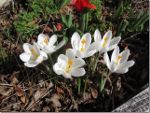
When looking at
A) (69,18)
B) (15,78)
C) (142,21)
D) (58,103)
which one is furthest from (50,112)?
(142,21)

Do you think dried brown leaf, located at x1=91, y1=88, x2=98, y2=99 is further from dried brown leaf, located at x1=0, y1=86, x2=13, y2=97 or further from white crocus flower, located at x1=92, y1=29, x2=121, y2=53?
dried brown leaf, located at x1=0, y1=86, x2=13, y2=97

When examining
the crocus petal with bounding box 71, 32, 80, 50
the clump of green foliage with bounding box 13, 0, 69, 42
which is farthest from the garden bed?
the crocus petal with bounding box 71, 32, 80, 50

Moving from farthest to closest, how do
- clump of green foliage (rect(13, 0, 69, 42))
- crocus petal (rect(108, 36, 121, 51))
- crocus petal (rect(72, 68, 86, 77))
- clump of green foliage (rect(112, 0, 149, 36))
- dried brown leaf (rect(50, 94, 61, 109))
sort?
clump of green foliage (rect(13, 0, 69, 42)), clump of green foliage (rect(112, 0, 149, 36)), dried brown leaf (rect(50, 94, 61, 109)), crocus petal (rect(108, 36, 121, 51)), crocus petal (rect(72, 68, 86, 77))

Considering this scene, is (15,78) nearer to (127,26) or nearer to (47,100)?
(47,100)

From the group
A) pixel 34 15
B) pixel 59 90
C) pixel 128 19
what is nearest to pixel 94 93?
pixel 59 90

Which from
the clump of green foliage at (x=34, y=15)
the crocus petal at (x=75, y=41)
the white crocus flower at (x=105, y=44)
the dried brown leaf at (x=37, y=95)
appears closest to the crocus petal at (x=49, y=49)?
the crocus petal at (x=75, y=41)
